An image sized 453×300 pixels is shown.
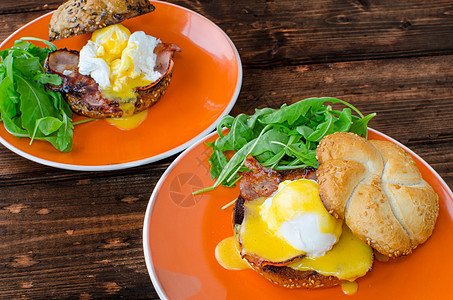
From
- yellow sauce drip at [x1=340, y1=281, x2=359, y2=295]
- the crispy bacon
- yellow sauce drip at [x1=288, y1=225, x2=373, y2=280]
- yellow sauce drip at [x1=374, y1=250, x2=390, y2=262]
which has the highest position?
the crispy bacon

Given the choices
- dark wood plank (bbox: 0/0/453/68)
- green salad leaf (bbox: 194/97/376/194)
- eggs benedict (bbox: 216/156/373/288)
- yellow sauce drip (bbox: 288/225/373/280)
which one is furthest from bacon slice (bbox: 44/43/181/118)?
yellow sauce drip (bbox: 288/225/373/280)

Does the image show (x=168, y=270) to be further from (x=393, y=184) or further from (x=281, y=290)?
(x=393, y=184)

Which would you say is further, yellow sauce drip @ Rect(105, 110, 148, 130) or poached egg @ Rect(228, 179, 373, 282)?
yellow sauce drip @ Rect(105, 110, 148, 130)

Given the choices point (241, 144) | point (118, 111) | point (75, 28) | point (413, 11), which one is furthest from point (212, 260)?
point (413, 11)

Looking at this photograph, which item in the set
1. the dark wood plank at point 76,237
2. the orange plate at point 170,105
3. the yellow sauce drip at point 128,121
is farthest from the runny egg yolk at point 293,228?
the yellow sauce drip at point 128,121

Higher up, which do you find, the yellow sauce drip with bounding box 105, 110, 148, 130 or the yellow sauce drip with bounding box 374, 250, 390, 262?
the yellow sauce drip with bounding box 105, 110, 148, 130

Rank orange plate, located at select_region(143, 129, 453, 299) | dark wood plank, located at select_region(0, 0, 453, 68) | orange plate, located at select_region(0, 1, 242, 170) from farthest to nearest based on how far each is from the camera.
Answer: dark wood plank, located at select_region(0, 0, 453, 68) < orange plate, located at select_region(0, 1, 242, 170) < orange plate, located at select_region(143, 129, 453, 299)

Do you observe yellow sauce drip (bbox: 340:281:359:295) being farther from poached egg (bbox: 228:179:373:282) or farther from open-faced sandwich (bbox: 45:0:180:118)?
open-faced sandwich (bbox: 45:0:180:118)
